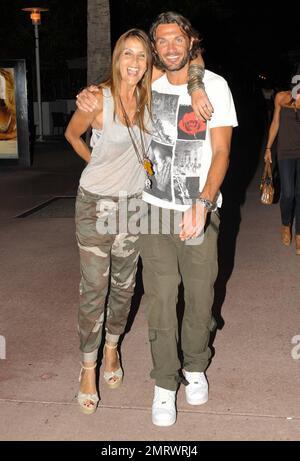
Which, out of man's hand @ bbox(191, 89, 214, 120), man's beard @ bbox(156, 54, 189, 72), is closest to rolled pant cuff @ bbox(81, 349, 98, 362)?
man's hand @ bbox(191, 89, 214, 120)

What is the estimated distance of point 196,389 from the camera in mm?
3621

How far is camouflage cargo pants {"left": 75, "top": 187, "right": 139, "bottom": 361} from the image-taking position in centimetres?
344

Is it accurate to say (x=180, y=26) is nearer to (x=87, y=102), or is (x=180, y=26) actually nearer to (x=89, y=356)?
A: (x=87, y=102)

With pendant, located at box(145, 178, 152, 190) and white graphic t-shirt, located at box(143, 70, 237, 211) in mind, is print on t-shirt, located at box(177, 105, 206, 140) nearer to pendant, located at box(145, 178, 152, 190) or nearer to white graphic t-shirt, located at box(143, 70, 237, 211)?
white graphic t-shirt, located at box(143, 70, 237, 211)

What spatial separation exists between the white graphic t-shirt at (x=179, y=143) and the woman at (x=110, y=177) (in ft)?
0.24

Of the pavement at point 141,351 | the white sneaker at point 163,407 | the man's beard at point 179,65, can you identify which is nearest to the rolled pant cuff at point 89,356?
the pavement at point 141,351

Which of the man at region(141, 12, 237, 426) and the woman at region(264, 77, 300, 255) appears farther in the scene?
the woman at region(264, 77, 300, 255)

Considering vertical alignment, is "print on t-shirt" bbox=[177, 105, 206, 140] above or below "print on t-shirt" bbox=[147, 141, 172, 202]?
above

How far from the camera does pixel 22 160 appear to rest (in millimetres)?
14430

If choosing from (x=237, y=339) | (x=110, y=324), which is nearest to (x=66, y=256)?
A: (x=237, y=339)

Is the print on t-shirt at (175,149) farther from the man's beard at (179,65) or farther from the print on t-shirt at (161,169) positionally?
the man's beard at (179,65)

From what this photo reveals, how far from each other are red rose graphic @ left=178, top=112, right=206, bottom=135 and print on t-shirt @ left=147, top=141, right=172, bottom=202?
0.12 meters

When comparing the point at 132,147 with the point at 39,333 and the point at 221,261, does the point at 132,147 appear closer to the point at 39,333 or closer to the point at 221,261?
the point at 39,333
